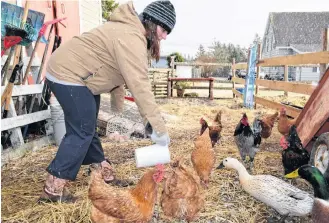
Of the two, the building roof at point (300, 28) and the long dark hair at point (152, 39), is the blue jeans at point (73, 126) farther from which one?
the building roof at point (300, 28)

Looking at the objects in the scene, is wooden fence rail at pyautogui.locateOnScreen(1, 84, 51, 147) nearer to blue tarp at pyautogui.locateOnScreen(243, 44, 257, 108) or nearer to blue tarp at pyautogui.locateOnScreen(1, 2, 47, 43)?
blue tarp at pyautogui.locateOnScreen(1, 2, 47, 43)

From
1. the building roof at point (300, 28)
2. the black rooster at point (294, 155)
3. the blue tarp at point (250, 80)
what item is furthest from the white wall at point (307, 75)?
the black rooster at point (294, 155)

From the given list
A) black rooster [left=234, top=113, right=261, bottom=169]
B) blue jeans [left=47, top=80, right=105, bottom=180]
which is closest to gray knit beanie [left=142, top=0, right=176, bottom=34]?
blue jeans [left=47, top=80, right=105, bottom=180]

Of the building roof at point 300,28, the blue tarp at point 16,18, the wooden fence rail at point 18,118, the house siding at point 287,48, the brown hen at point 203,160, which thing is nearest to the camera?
the brown hen at point 203,160

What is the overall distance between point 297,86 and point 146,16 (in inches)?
184

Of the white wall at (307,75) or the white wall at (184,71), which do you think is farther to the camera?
the white wall at (184,71)

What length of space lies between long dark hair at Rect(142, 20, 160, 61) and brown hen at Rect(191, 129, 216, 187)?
1392mm

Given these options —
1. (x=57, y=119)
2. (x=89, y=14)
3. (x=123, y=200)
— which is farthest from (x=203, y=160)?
(x=89, y=14)

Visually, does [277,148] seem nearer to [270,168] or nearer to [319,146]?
[270,168]

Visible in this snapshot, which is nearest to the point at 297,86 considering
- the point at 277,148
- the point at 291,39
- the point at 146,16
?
the point at 277,148

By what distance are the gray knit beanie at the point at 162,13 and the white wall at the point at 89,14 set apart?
25.9 feet

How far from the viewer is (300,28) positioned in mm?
33969

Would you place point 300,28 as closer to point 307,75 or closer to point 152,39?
point 307,75

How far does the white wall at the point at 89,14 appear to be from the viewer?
10180 mm
